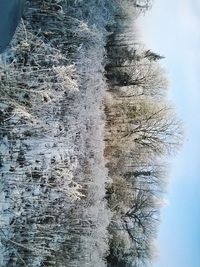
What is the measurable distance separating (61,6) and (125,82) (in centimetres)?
818

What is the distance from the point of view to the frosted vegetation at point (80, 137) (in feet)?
36.0

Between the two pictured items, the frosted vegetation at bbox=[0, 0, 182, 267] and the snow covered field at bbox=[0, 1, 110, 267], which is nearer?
the snow covered field at bbox=[0, 1, 110, 267]

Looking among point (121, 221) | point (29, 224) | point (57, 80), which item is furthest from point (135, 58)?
point (29, 224)

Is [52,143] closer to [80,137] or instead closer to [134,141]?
[80,137]

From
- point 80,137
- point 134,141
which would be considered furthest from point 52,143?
point 134,141

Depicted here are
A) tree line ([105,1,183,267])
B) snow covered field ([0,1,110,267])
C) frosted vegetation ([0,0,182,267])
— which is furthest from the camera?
tree line ([105,1,183,267])

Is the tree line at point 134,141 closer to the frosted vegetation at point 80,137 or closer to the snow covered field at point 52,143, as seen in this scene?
the frosted vegetation at point 80,137

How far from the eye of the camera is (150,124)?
66.6ft

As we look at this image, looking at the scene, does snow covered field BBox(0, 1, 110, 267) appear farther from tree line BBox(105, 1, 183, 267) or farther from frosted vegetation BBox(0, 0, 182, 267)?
tree line BBox(105, 1, 183, 267)

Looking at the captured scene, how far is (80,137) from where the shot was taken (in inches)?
573

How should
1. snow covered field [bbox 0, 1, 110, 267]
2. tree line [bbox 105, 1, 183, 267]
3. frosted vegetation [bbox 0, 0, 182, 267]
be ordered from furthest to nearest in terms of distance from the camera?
tree line [bbox 105, 1, 183, 267], frosted vegetation [bbox 0, 0, 182, 267], snow covered field [bbox 0, 1, 110, 267]

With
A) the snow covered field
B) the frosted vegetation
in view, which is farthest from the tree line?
the snow covered field

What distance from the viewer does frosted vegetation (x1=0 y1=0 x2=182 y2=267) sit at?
11.0 meters

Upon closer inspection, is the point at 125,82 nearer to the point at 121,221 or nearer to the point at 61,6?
the point at 121,221
